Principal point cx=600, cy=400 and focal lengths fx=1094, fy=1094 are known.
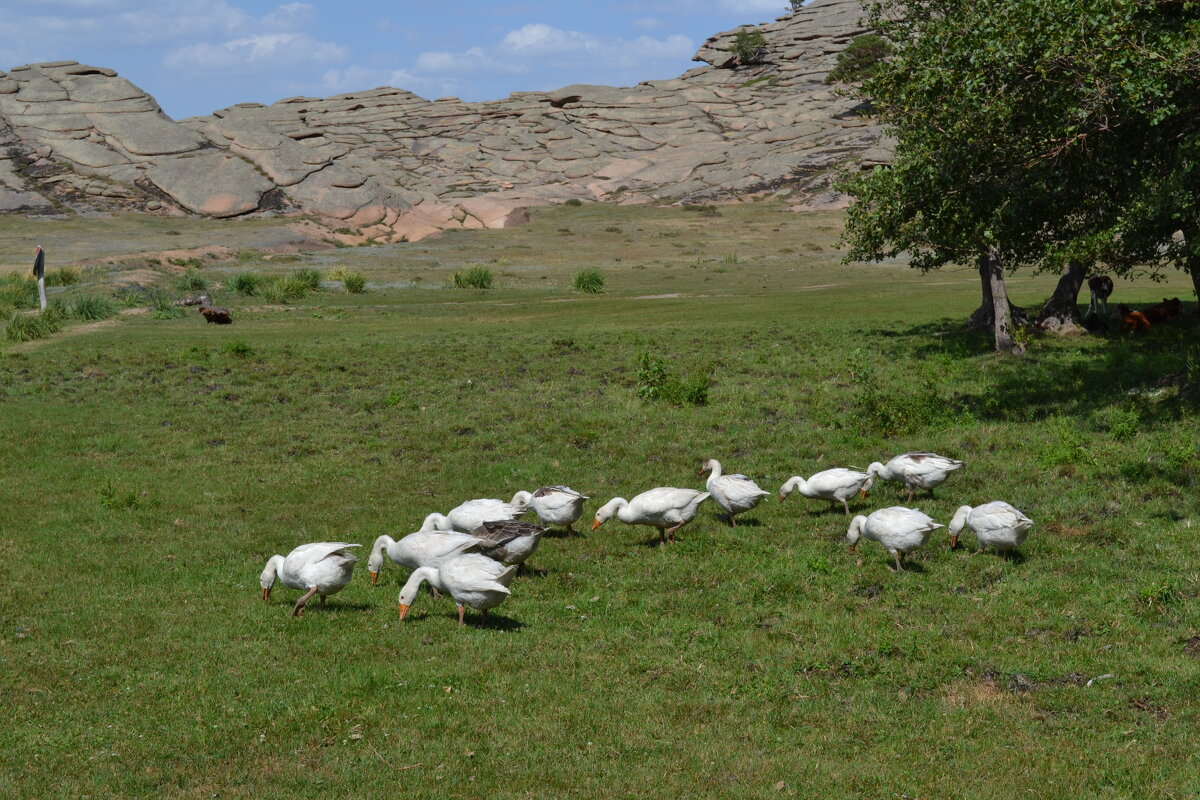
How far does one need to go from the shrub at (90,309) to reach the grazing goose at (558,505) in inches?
1483

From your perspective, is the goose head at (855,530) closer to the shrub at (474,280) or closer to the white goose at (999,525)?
the white goose at (999,525)

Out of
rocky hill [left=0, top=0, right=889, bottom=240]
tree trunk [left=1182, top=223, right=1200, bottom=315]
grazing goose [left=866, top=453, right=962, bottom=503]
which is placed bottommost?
grazing goose [left=866, top=453, right=962, bottom=503]

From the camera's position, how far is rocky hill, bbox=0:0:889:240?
9638 cm

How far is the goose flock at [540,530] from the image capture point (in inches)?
523

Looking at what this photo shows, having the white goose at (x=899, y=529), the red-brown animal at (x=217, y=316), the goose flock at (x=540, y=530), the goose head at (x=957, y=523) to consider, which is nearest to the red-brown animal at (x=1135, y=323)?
the goose flock at (x=540, y=530)

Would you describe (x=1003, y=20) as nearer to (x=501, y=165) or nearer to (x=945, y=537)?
(x=945, y=537)

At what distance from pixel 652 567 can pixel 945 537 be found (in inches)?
176

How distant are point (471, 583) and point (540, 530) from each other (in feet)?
6.56

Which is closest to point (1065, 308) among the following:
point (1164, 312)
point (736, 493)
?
point (1164, 312)

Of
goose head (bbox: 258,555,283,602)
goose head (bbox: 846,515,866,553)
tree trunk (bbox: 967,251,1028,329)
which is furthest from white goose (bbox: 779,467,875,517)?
tree trunk (bbox: 967,251,1028,329)

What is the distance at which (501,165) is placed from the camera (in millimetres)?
122938

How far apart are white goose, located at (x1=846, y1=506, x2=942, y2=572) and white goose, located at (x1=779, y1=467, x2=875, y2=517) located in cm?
232

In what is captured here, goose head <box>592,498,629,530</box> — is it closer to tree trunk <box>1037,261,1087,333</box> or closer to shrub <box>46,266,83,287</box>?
tree trunk <box>1037,261,1087,333</box>

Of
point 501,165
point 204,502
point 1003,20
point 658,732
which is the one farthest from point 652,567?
point 501,165
